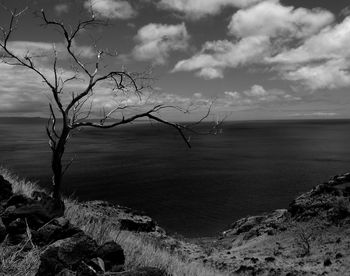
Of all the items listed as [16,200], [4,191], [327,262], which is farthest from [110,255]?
[327,262]

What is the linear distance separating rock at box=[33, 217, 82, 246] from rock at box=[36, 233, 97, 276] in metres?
1.09

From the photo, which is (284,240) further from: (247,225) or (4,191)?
(4,191)

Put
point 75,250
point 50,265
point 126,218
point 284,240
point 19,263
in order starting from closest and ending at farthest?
point 19,263 < point 50,265 < point 75,250 < point 284,240 < point 126,218

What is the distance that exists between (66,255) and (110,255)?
127cm

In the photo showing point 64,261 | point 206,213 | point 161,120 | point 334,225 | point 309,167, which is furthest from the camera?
point 309,167

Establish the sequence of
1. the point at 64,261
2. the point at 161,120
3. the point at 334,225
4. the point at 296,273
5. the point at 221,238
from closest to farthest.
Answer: the point at 64,261 → the point at 161,120 → the point at 296,273 → the point at 334,225 → the point at 221,238

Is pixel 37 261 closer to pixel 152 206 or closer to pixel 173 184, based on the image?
pixel 152 206

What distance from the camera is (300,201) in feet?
100

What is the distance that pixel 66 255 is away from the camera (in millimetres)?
6457

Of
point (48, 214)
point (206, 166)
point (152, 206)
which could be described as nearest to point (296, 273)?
point (48, 214)

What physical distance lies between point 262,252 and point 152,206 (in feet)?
125

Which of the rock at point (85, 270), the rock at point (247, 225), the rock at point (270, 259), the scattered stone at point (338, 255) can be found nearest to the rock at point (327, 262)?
the scattered stone at point (338, 255)

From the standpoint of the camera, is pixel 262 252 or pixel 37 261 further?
pixel 262 252

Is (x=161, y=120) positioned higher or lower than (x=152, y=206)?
higher
